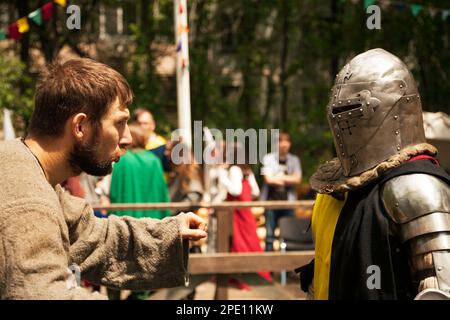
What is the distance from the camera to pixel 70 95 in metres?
2.27

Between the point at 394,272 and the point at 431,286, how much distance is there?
187 millimetres

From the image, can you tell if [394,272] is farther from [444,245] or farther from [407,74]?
[407,74]

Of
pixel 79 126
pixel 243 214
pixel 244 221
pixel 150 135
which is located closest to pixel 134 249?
pixel 79 126

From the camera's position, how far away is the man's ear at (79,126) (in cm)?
226

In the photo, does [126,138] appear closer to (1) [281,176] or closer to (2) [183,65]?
(2) [183,65]

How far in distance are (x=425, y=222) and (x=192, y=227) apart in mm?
766

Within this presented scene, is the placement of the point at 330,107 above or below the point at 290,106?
below

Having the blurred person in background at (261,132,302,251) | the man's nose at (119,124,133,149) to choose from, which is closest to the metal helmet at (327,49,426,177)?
the man's nose at (119,124,133,149)

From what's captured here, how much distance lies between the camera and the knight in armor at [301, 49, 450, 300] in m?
2.65

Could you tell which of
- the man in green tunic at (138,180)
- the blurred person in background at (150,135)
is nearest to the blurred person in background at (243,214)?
the blurred person in background at (150,135)

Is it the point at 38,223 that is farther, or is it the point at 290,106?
the point at 290,106

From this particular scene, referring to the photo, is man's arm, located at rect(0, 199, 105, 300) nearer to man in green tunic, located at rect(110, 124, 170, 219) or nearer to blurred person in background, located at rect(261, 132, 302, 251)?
man in green tunic, located at rect(110, 124, 170, 219)

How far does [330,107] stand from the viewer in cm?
307
